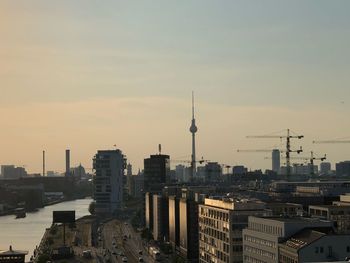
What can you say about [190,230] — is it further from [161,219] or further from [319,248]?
[319,248]

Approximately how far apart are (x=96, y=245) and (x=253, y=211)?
57538 millimetres

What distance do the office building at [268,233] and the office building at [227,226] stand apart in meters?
5.01

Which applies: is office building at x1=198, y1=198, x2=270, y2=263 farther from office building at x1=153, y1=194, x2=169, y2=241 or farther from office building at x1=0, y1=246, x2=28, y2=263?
office building at x1=153, y1=194, x2=169, y2=241

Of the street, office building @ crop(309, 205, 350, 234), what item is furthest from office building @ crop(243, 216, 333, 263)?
the street

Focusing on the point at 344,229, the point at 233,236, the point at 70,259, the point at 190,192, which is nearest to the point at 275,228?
the point at 344,229

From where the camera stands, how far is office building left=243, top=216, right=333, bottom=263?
2464 inches

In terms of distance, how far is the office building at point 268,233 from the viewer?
62594 mm

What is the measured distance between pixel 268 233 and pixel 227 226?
13.3 m

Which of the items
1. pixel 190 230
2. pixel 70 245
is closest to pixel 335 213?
pixel 190 230

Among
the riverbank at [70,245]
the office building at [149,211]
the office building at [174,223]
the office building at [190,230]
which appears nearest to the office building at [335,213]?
the office building at [190,230]

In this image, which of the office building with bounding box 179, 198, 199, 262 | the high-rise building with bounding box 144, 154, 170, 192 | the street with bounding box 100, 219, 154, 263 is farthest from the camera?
the high-rise building with bounding box 144, 154, 170, 192

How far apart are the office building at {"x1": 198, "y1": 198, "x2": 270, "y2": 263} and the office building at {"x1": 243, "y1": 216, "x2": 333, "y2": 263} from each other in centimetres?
501

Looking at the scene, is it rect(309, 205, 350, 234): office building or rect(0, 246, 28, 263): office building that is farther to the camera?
rect(309, 205, 350, 234): office building

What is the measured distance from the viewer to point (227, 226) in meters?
78.5
